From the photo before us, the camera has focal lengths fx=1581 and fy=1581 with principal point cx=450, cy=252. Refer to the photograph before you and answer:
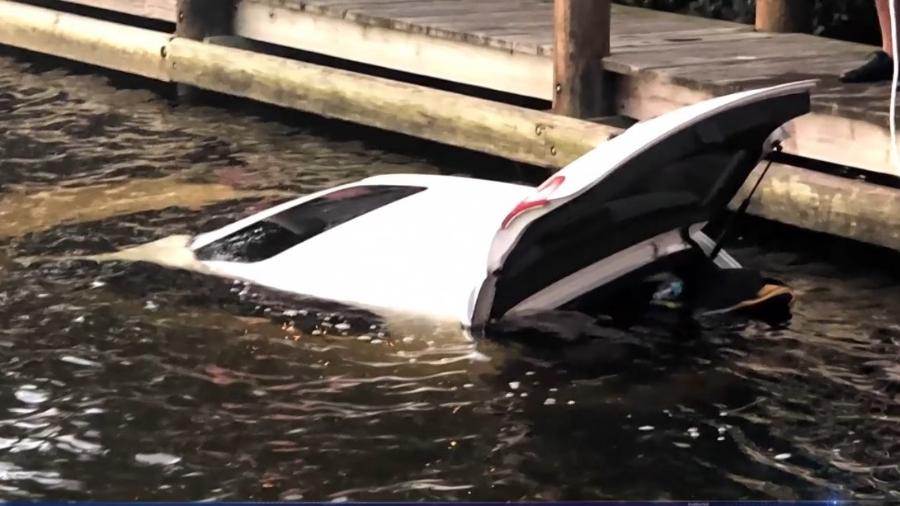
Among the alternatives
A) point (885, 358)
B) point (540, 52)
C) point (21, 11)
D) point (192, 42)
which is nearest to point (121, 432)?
point (885, 358)

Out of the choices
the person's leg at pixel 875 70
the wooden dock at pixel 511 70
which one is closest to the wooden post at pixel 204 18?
the wooden dock at pixel 511 70

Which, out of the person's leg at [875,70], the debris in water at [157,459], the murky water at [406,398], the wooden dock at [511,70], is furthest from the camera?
the person's leg at [875,70]

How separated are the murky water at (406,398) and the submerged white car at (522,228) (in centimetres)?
16

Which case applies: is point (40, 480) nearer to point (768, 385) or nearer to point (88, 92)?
point (768, 385)

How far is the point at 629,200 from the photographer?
5.92m

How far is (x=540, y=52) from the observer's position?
9430 mm

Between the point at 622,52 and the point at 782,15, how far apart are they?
1597 mm

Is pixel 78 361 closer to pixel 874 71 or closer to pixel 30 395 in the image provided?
pixel 30 395

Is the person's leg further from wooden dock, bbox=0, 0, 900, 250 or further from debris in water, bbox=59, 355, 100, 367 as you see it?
debris in water, bbox=59, 355, 100, 367

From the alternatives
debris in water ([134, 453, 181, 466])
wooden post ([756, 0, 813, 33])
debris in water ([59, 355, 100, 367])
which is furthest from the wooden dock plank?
debris in water ([134, 453, 181, 466])

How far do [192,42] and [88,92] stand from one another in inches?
51.4

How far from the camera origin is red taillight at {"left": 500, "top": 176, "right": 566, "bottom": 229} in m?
5.59

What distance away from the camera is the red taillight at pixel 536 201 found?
18.4ft

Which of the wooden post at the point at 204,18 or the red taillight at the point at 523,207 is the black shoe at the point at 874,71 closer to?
the red taillight at the point at 523,207
